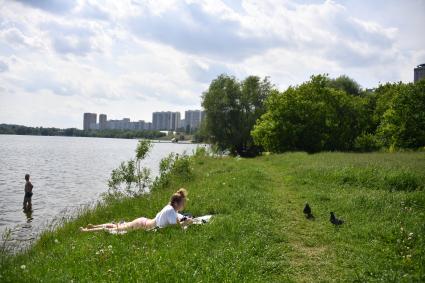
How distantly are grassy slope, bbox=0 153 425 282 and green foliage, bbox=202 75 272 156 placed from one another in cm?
4586

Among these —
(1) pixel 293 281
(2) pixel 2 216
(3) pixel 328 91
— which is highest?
(3) pixel 328 91

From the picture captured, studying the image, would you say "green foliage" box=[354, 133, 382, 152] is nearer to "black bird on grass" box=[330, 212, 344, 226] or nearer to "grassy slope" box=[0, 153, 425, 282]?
"grassy slope" box=[0, 153, 425, 282]

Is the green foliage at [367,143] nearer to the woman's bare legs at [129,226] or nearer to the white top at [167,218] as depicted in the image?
the white top at [167,218]

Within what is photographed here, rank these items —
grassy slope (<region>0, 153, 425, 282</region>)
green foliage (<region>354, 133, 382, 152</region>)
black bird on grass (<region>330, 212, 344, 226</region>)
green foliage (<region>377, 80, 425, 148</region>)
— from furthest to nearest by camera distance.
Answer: green foliage (<region>354, 133, 382, 152</region>) → green foliage (<region>377, 80, 425, 148</region>) → black bird on grass (<region>330, 212, 344, 226</region>) → grassy slope (<region>0, 153, 425, 282</region>)

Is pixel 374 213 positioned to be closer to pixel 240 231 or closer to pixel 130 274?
pixel 240 231

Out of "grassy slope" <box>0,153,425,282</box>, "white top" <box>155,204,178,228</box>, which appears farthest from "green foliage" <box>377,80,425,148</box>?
"white top" <box>155,204,178,228</box>

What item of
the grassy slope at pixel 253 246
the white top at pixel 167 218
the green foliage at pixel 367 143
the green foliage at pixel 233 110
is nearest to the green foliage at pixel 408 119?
the green foliage at pixel 367 143

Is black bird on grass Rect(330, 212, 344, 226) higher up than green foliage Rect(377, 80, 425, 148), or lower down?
lower down

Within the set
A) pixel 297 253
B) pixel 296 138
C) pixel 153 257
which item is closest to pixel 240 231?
pixel 297 253

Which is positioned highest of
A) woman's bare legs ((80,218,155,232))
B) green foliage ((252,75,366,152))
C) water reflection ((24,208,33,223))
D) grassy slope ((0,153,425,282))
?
green foliage ((252,75,366,152))

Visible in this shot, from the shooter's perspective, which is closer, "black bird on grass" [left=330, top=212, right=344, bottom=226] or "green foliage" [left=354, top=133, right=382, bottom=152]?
"black bird on grass" [left=330, top=212, right=344, bottom=226]

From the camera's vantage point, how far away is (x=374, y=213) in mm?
13062

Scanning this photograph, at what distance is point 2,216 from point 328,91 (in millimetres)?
35875

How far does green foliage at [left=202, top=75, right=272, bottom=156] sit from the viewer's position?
62531 mm
